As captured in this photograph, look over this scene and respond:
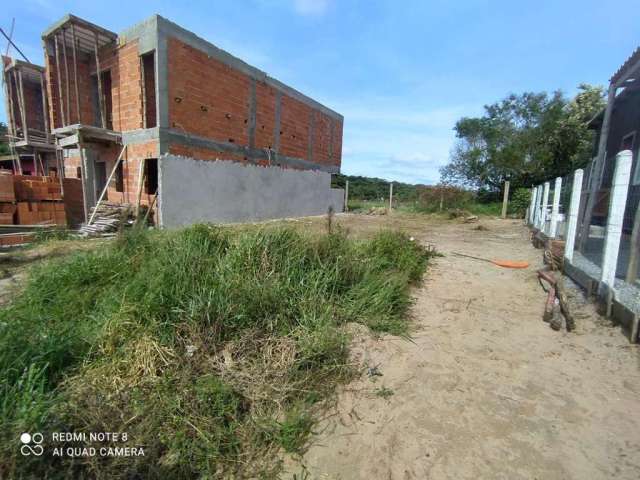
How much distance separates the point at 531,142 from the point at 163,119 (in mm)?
17856

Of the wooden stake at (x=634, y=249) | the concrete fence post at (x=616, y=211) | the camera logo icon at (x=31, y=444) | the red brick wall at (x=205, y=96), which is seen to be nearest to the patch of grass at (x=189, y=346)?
the camera logo icon at (x=31, y=444)

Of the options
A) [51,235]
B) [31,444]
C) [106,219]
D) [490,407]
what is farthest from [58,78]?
[490,407]

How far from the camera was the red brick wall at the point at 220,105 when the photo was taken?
28.8ft

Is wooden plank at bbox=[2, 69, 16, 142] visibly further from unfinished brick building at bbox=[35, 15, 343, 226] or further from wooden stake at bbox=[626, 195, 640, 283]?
wooden stake at bbox=[626, 195, 640, 283]

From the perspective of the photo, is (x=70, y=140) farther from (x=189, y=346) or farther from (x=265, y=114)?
(x=189, y=346)

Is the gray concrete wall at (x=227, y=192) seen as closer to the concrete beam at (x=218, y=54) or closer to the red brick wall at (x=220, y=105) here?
the red brick wall at (x=220, y=105)

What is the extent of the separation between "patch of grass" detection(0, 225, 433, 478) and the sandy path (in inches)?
11.5

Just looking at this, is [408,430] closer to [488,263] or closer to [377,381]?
[377,381]

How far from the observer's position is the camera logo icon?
1.44 meters

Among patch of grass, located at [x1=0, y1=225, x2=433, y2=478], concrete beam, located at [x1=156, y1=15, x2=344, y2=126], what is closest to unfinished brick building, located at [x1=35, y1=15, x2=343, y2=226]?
concrete beam, located at [x1=156, y1=15, x2=344, y2=126]

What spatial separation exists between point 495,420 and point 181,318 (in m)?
2.40

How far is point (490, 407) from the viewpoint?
82.4 inches

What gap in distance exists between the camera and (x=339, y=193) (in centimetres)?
1786

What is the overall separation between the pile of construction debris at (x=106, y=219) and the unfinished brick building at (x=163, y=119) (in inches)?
16.1
